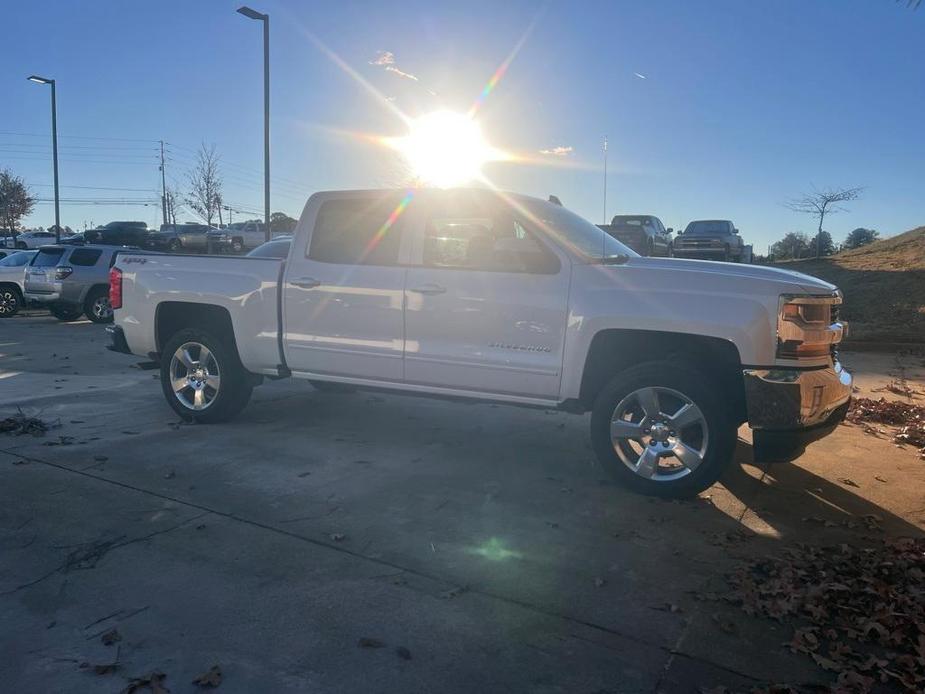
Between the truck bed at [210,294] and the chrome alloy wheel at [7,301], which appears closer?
the truck bed at [210,294]

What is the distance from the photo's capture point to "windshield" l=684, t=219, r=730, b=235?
78.9ft

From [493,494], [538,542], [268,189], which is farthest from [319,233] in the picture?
[268,189]

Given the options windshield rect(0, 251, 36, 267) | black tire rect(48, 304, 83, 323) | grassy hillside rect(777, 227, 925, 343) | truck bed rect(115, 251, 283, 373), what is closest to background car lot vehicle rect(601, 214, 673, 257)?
grassy hillside rect(777, 227, 925, 343)

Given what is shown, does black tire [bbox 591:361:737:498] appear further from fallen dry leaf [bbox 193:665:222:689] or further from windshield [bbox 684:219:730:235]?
windshield [bbox 684:219:730:235]

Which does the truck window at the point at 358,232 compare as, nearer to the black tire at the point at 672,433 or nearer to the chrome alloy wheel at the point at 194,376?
the chrome alloy wheel at the point at 194,376

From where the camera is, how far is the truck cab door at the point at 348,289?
558 cm

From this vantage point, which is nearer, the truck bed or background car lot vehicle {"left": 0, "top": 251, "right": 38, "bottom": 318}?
the truck bed

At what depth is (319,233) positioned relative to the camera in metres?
6.00

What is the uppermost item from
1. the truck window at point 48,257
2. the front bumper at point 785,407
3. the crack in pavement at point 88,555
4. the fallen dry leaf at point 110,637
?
the truck window at point 48,257

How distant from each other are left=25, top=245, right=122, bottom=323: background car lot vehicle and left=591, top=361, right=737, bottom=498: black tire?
46.9 ft

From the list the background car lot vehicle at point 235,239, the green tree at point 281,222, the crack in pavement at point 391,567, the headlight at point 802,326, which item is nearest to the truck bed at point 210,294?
the crack in pavement at point 391,567

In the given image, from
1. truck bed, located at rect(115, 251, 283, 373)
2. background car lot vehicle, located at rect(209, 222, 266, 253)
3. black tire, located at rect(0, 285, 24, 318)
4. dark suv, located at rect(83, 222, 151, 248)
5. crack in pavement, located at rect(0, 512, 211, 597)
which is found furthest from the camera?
background car lot vehicle, located at rect(209, 222, 266, 253)

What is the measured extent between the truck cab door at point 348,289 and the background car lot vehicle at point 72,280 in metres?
11.9

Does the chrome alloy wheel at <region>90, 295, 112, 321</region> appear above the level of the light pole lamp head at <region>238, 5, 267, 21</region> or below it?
below
